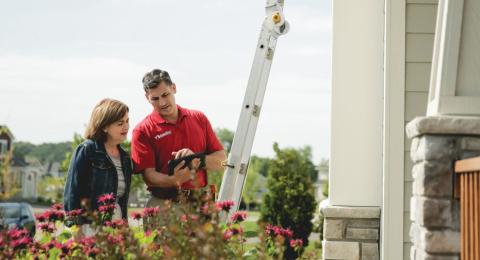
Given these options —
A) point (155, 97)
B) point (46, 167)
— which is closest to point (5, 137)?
point (46, 167)

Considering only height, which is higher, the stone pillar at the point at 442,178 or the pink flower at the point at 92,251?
the stone pillar at the point at 442,178

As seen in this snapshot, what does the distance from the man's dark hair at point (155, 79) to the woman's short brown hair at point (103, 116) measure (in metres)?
0.27

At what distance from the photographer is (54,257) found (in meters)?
4.22

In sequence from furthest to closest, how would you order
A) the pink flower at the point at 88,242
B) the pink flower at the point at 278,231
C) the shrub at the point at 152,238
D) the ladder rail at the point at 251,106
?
1. the ladder rail at the point at 251,106
2. the pink flower at the point at 278,231
3. the pink flower at the point at 88,242
4. the shrub at the point at 152,238

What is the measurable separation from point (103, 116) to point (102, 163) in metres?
0.30

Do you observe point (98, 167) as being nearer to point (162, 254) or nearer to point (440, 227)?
point (162, 254)

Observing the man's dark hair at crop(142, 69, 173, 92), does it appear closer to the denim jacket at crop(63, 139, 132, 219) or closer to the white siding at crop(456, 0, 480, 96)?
the denim jacket at crop(63, 139, 132, 219)

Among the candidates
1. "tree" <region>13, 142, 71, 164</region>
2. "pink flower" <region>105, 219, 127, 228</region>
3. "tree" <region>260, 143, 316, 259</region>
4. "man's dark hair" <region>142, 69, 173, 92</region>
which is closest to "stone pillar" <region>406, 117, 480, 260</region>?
"pink flower" <region>105, 219, 127, 228</region>

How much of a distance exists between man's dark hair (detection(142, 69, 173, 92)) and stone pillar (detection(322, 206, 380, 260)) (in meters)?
1.52

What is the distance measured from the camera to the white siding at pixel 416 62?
17.5ft

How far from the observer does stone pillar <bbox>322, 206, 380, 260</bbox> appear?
5.59 metres

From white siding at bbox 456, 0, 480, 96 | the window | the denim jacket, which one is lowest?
the denim jacket

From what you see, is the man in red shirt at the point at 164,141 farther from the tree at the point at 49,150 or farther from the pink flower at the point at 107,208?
the tree at the point at 49,150

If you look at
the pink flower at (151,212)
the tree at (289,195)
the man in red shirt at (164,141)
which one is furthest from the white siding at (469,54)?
the tree at (289,195)
